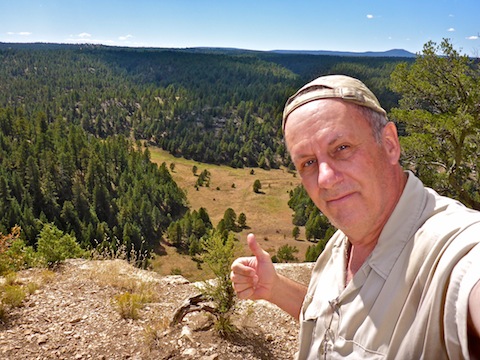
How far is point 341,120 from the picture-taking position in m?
1.77

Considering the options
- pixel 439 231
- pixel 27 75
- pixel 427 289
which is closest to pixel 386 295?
pixel 427 289

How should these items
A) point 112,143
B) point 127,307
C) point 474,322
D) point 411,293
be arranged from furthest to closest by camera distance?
1. point 112,143
2. point 127,307
3. point 411,293
4. point 474,322

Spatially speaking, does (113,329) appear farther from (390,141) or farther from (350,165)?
(390,141)

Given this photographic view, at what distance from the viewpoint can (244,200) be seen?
83.6 metres

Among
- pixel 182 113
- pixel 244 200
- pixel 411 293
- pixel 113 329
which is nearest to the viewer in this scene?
pixel 411 293

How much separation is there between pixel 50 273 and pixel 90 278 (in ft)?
3.31

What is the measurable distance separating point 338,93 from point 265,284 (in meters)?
1.55

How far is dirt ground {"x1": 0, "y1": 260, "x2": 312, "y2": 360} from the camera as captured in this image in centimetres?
547

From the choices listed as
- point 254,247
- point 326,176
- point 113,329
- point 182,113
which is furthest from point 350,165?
point 182,113

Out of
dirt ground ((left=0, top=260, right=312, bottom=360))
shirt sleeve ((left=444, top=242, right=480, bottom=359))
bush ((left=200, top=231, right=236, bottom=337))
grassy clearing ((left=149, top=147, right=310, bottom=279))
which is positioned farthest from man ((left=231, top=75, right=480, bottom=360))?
grassy clearing ((left=149, top=147, right=310, bottom=279))

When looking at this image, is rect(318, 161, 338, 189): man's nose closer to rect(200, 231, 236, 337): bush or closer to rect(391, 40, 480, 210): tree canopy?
rect(200, 231, 236, 337): bush

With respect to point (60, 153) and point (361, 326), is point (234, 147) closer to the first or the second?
point (60, 153)

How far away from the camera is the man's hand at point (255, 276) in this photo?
2572mm

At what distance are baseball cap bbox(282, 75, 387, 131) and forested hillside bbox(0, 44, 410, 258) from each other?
36.9ft
